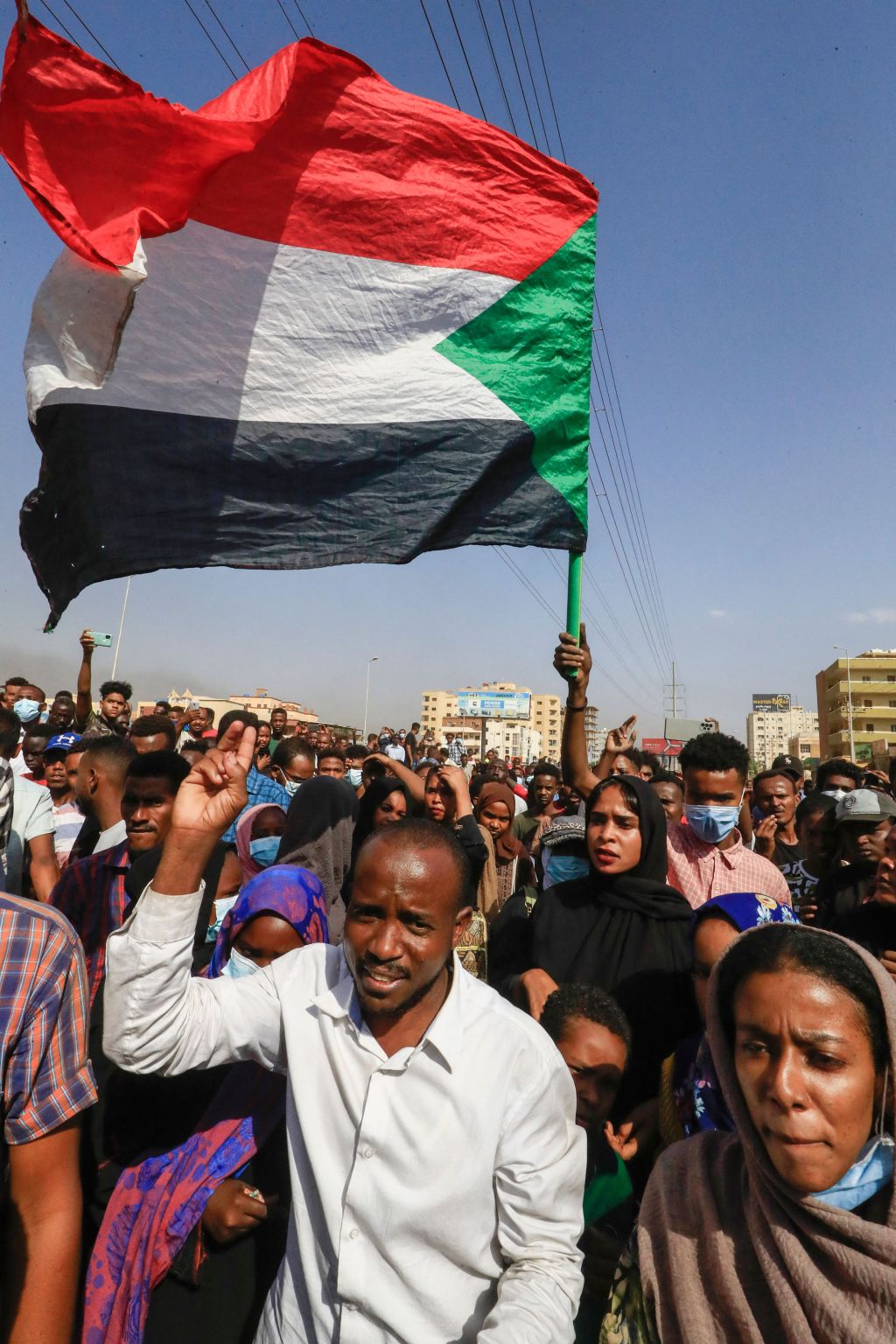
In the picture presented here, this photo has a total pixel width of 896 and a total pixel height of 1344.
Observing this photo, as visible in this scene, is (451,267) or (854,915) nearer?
(854,915)

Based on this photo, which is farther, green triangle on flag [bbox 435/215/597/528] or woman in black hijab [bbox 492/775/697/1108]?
green triangle on flag [bbox 435/215/597/528]

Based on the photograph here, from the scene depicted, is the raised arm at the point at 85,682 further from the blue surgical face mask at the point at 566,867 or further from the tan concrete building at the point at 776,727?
the tan concrete building at the point at 776,727

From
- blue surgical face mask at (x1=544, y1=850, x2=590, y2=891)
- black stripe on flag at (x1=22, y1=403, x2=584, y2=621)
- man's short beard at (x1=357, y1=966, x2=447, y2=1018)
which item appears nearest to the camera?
man's short beard at (x1=357, y1=966, x2=447, y2=1018)

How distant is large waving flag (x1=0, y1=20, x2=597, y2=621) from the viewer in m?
3.58

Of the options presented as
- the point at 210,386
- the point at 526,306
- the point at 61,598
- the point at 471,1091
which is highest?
the point at 526,306

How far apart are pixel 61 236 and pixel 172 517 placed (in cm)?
115

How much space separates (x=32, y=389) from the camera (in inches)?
129

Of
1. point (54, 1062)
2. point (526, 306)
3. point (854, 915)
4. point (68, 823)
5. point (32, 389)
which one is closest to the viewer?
point (54, 1062)

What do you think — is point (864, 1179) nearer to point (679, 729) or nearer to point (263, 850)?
point (263, 850)

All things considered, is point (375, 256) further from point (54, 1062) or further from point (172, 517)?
point (54, 1062)

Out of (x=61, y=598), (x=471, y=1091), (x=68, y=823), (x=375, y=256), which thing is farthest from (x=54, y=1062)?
(x=68, y=823)

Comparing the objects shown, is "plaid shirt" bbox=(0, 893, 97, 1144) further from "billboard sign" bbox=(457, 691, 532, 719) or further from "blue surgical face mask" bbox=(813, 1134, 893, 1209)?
"billboard sign" bbox=(457, 691, 532, 719)

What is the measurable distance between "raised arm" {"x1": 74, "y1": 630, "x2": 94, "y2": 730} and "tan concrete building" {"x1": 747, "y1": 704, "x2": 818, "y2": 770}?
150449 mm

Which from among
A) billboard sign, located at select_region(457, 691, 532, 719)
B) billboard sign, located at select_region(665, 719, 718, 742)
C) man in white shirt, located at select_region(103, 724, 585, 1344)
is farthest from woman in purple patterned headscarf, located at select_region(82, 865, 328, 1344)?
billboard sign, located at select_region(457, 691, 532, 719)
